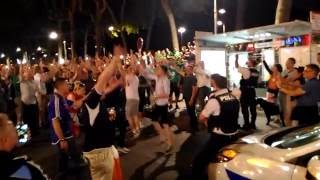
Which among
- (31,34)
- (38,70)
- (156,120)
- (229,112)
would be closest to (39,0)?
(31,34)

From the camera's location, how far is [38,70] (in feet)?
44.8

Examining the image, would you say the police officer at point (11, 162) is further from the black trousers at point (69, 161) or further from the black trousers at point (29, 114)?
the black trousers at point (29, 114)

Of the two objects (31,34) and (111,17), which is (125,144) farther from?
(31,34)

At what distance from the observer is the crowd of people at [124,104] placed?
5.31 metres

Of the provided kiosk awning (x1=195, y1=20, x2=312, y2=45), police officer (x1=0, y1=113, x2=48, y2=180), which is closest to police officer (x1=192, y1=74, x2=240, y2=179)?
police officer (x1=0, y1=113, x2=48, y2=180)

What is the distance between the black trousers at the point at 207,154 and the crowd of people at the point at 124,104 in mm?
13

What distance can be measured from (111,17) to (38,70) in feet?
82.3

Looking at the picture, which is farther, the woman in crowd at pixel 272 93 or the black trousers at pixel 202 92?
the black trousers at pixel 202 92

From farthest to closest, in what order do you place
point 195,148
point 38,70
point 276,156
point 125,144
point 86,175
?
point 38,70 < point 125,144 < point 195,148 < point 86,175 < point 276,156

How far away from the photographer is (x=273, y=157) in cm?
462

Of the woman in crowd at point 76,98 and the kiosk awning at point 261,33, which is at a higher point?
the kiosk awning at point 261,33

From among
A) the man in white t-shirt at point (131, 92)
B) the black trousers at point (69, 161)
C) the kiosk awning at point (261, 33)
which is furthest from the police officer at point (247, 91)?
the black trousers at point (69, 161)

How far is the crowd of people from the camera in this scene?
5312 millimetres

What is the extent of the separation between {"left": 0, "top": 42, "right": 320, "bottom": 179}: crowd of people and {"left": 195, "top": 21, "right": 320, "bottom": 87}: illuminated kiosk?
1516 millimetres
